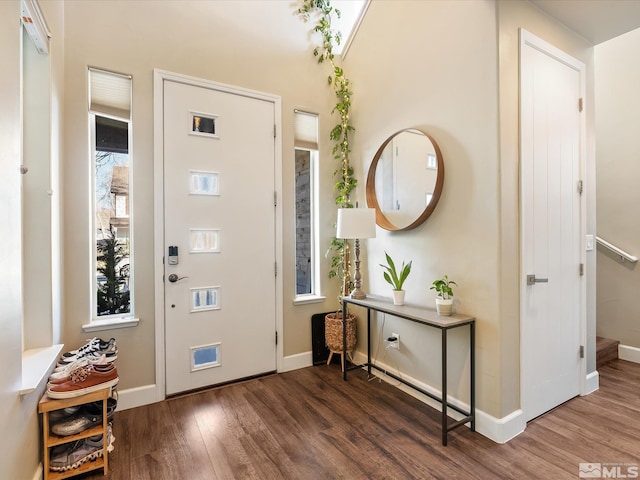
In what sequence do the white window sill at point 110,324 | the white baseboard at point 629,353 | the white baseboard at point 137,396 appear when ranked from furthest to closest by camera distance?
the white baseboard at point 629,353
the white baseboard at point 137,396
the white window sill at point 110,324

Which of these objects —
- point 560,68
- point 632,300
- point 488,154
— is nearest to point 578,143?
point 560,68

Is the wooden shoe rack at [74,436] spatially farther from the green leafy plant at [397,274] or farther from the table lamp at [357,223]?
the green leafy plant at [397,274]

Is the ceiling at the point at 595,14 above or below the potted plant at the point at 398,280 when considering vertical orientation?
above

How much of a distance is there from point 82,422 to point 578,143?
3720 mm

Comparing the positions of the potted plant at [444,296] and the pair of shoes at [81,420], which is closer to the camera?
the pair of shoes at [81,420]

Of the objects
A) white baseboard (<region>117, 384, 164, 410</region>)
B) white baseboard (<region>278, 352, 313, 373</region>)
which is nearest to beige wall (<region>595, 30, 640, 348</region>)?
white baseboard (<region>278, 352, 313, 373</region>)

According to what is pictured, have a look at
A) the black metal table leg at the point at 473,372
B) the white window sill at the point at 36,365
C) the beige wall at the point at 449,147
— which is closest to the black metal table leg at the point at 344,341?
the beige wall at the point at 449,147

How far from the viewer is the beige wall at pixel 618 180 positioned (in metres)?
3.21

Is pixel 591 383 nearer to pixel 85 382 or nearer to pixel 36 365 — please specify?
pixel 85 382

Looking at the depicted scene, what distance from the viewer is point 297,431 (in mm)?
2131

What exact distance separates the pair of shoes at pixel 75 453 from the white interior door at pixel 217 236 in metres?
0.75

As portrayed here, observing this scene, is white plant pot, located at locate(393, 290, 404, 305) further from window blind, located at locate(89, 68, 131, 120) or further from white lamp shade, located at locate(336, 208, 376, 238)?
window blind, located at locate(89, 68, 131, 120)

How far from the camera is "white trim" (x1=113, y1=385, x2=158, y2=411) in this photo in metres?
2.41

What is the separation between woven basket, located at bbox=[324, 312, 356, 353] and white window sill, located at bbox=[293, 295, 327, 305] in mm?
188
